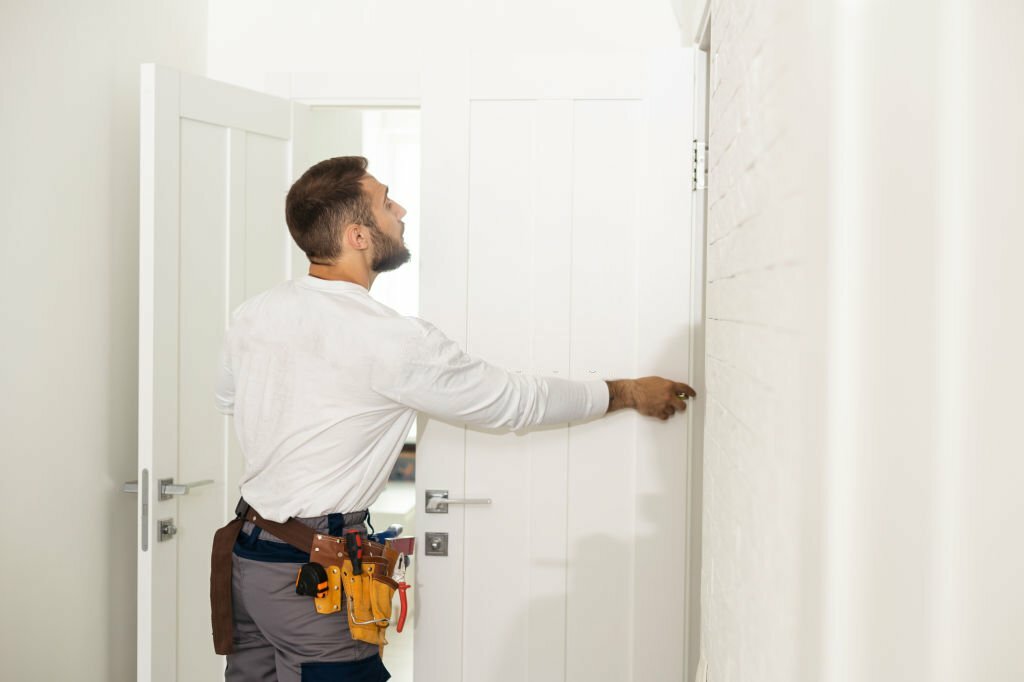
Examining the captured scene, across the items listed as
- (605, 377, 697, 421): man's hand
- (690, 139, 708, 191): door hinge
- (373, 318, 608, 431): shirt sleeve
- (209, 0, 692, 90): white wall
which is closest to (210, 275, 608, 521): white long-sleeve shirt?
(373, 318, 608, 431): shirt sleeve

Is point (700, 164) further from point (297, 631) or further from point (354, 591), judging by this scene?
point (297, 631)

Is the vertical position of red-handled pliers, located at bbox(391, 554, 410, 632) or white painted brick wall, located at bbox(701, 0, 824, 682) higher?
white painted brick wall, located at bbox(701, 0, 824, 682)

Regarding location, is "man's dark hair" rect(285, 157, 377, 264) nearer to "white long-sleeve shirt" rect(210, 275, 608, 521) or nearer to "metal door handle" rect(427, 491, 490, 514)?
"white long-sleeve shirt" rect(210, 275, 608, 521)

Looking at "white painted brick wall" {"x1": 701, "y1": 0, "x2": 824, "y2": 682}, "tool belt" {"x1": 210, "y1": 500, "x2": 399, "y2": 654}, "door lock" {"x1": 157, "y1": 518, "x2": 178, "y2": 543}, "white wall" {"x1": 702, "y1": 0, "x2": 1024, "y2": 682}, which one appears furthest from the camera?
"door lock" {"x1": 157, "y1": 518, "x2": 178, "y2": 543}

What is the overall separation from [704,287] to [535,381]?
0.53 metres

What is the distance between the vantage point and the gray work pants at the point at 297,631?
2.10 m

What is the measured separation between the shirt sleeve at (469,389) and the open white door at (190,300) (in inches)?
29.9

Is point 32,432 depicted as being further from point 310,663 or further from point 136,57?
point 136,57

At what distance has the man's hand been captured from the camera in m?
2.37

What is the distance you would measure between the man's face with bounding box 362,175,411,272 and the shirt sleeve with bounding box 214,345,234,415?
0.48 meters

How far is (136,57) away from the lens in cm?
271

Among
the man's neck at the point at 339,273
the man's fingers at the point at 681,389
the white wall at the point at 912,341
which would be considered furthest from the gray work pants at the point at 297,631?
the white wall at the point at 912,341

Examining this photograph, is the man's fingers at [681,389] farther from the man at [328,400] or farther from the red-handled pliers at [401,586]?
the red-handled pliers at [401,586]

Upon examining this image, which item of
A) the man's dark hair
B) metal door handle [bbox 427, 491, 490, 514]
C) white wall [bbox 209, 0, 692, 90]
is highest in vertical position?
white wall [bbox 209, 0, 692, 90]
